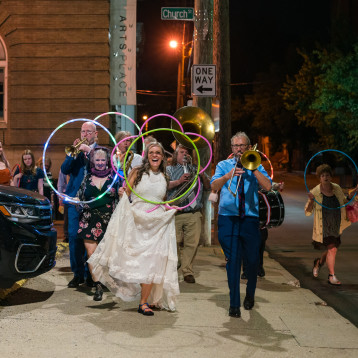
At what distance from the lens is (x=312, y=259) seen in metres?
12.2

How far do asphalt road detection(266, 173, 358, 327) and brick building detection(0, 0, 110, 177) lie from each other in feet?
17.1

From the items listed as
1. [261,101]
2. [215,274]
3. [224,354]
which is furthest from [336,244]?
[261,101]

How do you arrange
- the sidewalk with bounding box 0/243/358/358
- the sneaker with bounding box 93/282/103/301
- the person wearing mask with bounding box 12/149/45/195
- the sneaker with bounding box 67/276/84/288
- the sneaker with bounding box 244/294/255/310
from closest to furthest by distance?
the sidewalk with bounding box 0/243/358/358 < the sneaker with bounding box 244/294/255/310 < the sneaker with bounding box 93/282/103/301 < the sneaker with bounding box 67/276/84/288 < the person wearing mask with bounding box 12/149/45/195

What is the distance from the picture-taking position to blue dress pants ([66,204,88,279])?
8.46 m

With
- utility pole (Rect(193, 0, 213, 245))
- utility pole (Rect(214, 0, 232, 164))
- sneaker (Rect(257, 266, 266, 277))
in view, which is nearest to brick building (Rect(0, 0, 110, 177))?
utility pole (Rect(214, 0, 232, 164))

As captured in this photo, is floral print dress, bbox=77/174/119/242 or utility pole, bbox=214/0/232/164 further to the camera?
utility pole, bbox=214/0/232/164

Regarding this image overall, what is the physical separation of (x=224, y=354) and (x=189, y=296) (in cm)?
242

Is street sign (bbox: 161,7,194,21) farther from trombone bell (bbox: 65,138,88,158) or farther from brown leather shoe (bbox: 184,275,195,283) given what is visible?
brown leather shoe (bbox: 184,275,195,283)

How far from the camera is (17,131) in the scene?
53.9 feet

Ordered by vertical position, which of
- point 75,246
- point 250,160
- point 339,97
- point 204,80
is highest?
point 339,97

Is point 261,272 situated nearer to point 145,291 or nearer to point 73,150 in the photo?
point 145,291

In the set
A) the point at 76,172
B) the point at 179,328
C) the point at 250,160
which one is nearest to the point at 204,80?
the point at 76,172

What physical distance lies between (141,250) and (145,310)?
0.63 m

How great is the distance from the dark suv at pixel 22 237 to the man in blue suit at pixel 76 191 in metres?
1.13
